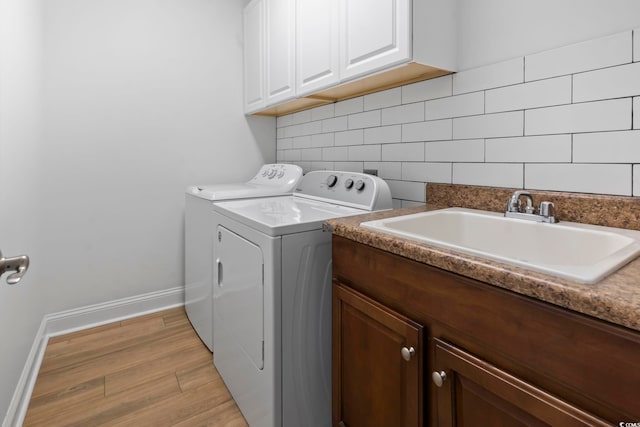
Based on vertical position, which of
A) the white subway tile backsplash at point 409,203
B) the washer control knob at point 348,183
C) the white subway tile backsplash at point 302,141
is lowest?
the white subway tile backsplash at point 409,203

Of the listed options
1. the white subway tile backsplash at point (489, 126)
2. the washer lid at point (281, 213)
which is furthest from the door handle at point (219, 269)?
the white subway tile backsplash at point (489, 126)

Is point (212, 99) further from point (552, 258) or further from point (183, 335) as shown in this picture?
point (552, 258)

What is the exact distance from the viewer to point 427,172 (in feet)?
5.08

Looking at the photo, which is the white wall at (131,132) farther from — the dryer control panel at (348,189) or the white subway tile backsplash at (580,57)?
the white subway tile backsplash at (580,57)

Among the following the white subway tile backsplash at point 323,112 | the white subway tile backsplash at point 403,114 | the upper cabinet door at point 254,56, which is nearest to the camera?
the white subway tile backsplash at point 403,114

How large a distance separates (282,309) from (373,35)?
3.65ft

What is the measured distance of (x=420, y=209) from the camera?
54.4 inches

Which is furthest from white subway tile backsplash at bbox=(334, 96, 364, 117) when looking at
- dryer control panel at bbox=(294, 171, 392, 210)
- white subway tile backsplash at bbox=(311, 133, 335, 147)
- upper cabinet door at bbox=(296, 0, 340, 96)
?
dryer control panel at bbox=(294, 171, 392, 210)

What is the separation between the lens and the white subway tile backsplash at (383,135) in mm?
1681

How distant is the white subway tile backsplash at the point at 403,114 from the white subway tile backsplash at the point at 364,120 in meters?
0.05

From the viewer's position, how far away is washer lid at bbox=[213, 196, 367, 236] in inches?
47.5

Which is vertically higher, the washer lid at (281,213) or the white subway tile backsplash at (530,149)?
the white subway tile backsplash at (530,149)

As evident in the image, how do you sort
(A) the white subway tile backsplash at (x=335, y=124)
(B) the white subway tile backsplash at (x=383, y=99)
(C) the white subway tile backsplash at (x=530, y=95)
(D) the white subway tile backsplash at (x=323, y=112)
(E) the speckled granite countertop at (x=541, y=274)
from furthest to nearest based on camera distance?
(D) the white subway tile backsplash at (x=323, y=112)
(A) the white subway tile backsplash at (x=335, y=124)
(B) the white subway tile backsplash at (x=383, y=99)
(C) the white subway tile backsplash at (x=530, y=95)
(E) the speckled granite countertop at (x=541, y=274)

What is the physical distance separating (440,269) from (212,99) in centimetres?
227
